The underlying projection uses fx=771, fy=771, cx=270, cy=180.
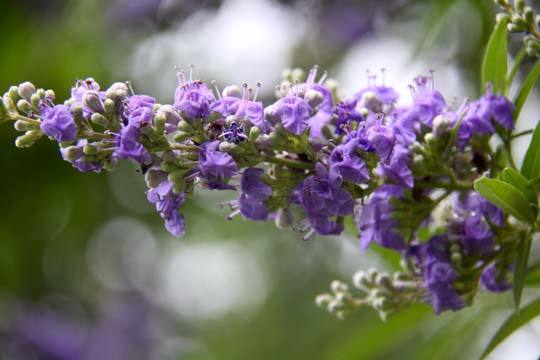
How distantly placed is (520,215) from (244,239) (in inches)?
246

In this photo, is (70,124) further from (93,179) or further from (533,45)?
(93,179)

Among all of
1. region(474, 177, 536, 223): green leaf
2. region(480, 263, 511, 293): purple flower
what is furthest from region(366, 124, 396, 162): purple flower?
region(480, 263, 511, 293): purple flower

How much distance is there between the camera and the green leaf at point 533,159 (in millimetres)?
2466

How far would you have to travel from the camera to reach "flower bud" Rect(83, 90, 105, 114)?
237 centimetres

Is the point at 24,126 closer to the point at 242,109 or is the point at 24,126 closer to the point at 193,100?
the point at 193,100

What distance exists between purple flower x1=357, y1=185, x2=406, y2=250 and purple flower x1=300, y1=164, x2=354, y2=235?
192mm

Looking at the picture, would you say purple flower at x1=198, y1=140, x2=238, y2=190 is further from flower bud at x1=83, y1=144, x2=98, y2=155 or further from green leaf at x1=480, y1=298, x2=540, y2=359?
green leaf at x1=480, y1=298, x2=540, y2=359

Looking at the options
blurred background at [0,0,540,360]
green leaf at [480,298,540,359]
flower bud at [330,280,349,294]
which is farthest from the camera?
blurred background at [0,0,540,360]

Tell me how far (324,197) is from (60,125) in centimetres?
83

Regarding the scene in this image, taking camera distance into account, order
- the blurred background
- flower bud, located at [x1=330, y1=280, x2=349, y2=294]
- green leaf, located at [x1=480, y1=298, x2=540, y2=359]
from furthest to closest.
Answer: the blurred background
flower bud, located at [x1=330, y1=280, x2=349, y2=294]
green leaf, located at [x1=480, y1=298, x2=540, y2=359]

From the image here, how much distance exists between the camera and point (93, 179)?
6.89m

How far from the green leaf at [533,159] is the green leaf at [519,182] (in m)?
0.05

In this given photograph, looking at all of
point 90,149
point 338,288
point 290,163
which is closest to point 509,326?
point 338,288

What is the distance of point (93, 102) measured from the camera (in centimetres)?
237
